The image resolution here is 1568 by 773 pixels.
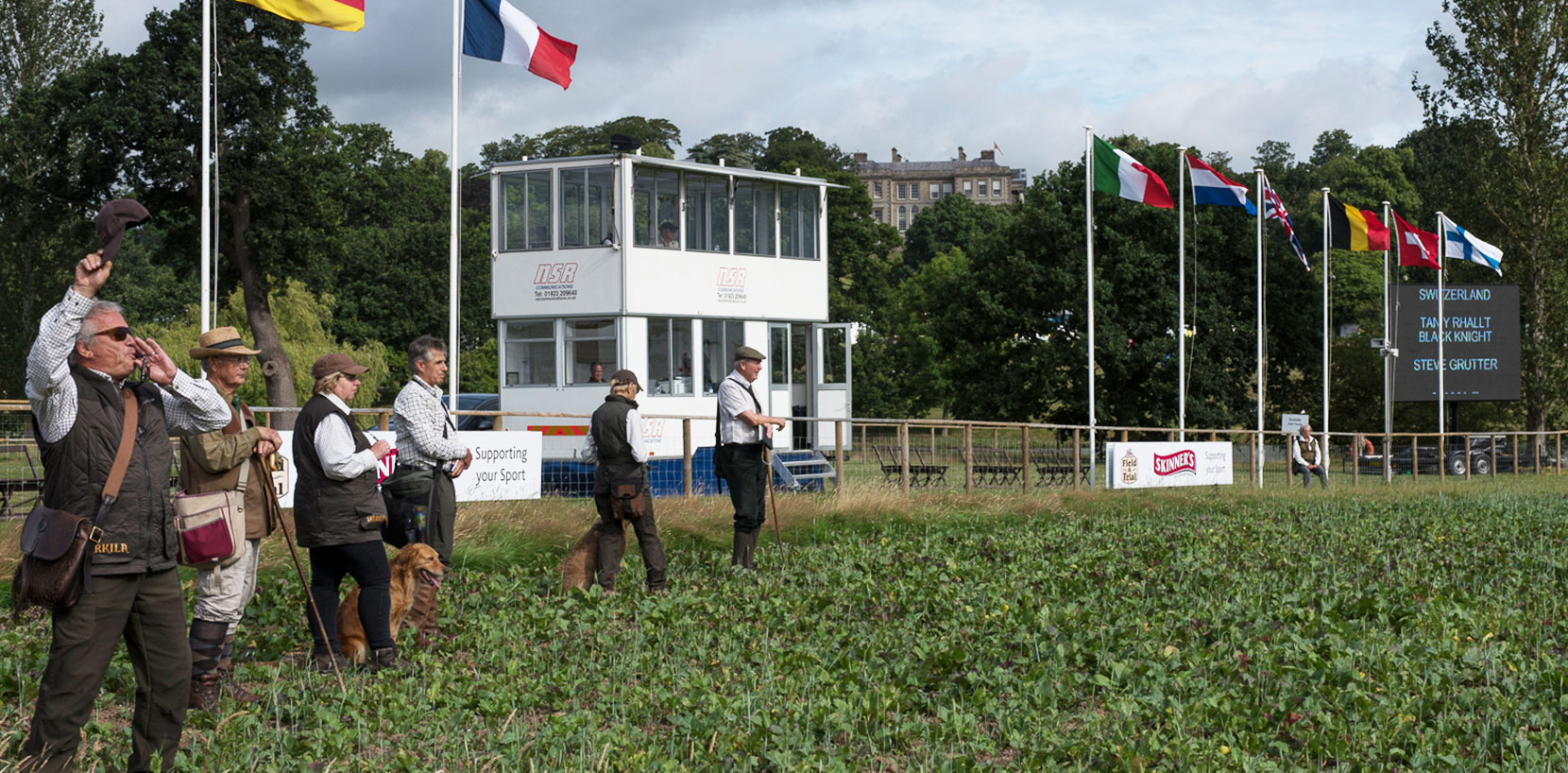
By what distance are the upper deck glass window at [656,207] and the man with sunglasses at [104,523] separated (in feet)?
57.5

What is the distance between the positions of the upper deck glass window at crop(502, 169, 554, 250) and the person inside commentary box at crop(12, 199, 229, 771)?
17880mm

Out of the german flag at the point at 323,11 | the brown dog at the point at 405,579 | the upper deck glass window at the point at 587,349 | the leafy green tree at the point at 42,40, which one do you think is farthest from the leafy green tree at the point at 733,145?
the brown dog at the point at 405,579

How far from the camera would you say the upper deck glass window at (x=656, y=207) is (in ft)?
74.5

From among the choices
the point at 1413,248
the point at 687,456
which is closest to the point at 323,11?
the point at 687,456

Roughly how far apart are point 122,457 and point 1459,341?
1502 inches

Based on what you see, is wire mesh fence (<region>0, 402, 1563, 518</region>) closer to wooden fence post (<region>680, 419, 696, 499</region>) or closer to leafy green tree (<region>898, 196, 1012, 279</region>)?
wooden fence post (<region>680, 419, 696, 499</region>)

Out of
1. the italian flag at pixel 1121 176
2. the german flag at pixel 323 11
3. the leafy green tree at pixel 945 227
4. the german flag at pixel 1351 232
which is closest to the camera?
the german flag at pixel 323 11

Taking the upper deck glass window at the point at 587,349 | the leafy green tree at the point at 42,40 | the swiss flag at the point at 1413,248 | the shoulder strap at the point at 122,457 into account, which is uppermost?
the leafy green tree at the point at 42,40

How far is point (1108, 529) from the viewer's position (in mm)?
15219

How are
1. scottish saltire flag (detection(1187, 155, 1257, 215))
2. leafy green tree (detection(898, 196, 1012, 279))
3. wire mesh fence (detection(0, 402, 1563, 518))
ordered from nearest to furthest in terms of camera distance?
wire mesh fence (detection(0, 402, 1563, 518)), scottish saltire flag (detection(1187, 155, 1257, 215)), leafy green tree (detection(898, 196, 1012, 279))

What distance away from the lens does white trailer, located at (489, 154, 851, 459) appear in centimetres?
2250

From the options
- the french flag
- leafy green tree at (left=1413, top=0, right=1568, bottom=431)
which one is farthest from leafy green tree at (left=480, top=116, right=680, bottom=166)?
the french flag

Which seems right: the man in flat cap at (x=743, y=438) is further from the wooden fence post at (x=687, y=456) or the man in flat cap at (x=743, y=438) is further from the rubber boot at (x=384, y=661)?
the wooden fence post at (x=687, y=456)

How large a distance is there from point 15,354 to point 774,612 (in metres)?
34.9
